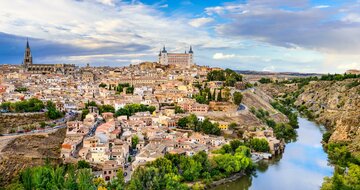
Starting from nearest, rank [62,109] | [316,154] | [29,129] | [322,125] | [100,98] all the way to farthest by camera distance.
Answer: [29,129]
[316,154]
[62,109]
[100,98]
[322,125]

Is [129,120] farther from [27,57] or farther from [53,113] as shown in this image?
[27,57]

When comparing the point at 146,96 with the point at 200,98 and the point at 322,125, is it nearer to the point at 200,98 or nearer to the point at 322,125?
the point at 200,98

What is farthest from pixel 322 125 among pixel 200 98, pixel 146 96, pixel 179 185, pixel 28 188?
pixel 28 188

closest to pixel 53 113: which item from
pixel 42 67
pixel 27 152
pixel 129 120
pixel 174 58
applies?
pixel 129 120

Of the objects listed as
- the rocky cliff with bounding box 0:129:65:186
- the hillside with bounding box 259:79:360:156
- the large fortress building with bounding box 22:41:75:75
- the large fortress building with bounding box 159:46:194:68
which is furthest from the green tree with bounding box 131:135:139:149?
the large fortress building with bounding box 159:46:194:68

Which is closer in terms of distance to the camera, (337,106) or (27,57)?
(337,106)

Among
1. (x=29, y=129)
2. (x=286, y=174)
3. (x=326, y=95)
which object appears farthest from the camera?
(x=326, y=95)

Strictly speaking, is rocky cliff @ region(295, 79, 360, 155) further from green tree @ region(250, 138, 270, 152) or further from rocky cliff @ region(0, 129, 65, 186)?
rocky cliff @ region(0, 129, 65, 186)

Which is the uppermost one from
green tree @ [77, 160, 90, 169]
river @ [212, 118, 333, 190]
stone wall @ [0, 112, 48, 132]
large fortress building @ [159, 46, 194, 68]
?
large fortress building @ [159, 46, 194, 68]

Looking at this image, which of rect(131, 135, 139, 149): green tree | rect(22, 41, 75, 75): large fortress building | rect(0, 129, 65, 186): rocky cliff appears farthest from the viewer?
rect(22, 41, 75, 75): large fortress building
